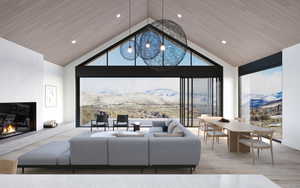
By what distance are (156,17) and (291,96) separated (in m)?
5.96

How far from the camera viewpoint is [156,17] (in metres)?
9.82

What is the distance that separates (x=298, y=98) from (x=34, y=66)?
7879 mm

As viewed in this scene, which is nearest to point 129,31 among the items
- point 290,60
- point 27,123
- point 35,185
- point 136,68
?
point 136,68

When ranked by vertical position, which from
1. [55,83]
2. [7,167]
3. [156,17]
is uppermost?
[156,17]

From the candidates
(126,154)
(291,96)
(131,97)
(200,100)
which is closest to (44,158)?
(126,154)

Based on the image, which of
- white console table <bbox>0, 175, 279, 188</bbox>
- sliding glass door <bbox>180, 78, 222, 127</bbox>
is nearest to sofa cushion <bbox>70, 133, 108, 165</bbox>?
white console table <bbox>0, 175, 279, 188</bbox>

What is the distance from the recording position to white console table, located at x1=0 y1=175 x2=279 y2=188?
1.29 meters

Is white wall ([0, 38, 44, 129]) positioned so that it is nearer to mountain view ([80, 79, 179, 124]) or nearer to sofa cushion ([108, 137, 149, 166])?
sofa cushion ([108, 137, 149, 166])

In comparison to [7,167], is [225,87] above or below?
above

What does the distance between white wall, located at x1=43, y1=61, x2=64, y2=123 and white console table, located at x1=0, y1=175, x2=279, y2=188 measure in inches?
315

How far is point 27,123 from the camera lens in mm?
7598

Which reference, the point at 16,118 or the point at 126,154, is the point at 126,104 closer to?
the point at 16,118

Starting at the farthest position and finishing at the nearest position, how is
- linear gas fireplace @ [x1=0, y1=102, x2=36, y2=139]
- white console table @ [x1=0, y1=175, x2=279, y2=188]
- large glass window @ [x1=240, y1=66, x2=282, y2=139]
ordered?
large glass window @ [x1=240, y1=66, x2=282, y2=139], linear gas fireplace @ [x1=0, y1=102, x2=36, y2=139], white console table @ [x1=0, y1=175, x2=279, y2=188]

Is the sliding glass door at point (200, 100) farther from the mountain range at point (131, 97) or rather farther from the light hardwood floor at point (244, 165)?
the light hardwood floor at point (244, 165)
